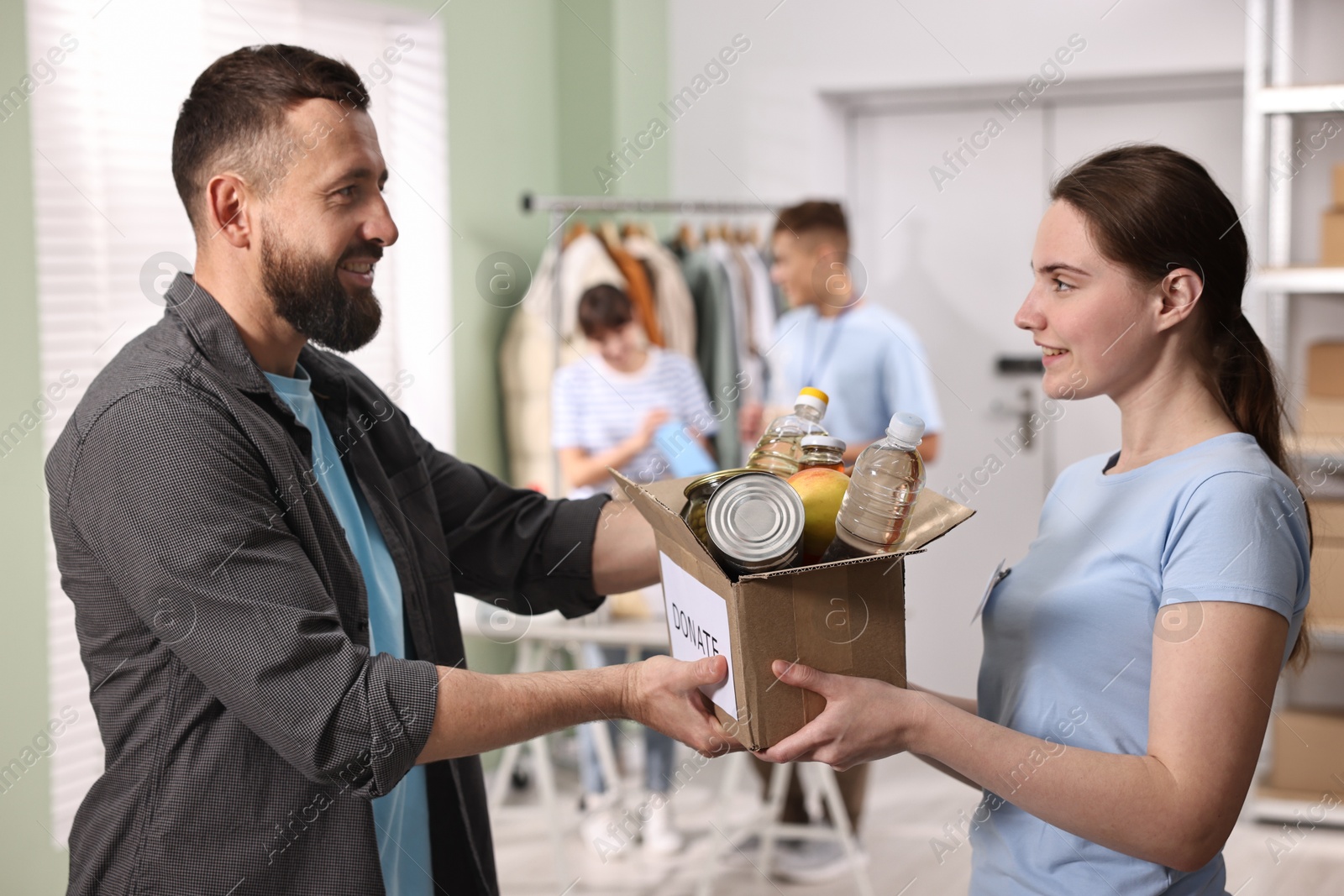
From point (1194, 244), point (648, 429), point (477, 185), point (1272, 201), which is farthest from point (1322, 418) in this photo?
point (477, 185)

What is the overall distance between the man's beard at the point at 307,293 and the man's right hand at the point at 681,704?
0.52 metres

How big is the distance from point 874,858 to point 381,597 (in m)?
2.19

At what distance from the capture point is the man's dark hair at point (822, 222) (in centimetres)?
327

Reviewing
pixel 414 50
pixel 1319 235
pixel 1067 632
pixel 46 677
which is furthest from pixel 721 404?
pixel 1067 632

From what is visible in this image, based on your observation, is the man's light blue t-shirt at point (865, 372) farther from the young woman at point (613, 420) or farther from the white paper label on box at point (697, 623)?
the white paper label on box at point (697, 623)

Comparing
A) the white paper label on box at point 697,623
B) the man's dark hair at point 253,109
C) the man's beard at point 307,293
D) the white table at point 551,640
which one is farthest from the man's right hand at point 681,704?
the white table at point 551,640

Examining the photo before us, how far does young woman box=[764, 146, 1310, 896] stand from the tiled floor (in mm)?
1699

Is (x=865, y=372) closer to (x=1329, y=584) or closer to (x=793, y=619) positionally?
(x=1329, y=584)

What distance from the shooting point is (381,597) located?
1.34m

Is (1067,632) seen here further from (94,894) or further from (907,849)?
(907,849)

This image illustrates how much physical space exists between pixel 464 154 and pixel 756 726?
2.92m

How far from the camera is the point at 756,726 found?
1000 mm

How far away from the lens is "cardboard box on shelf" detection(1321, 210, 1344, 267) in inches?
126

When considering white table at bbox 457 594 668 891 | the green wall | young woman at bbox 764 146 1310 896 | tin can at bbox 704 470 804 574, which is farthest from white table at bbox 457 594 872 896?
tin can at bbox 704 470 804 574
